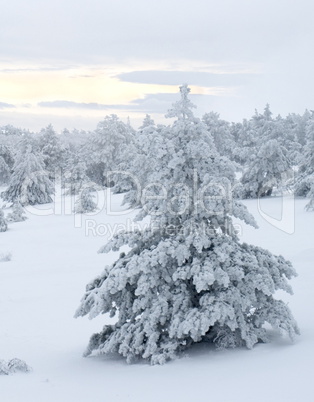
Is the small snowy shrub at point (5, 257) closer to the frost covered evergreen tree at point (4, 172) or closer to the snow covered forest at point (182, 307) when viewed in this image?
the snow covered forest at point (182, 307)

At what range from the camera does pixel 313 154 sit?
34.7 m

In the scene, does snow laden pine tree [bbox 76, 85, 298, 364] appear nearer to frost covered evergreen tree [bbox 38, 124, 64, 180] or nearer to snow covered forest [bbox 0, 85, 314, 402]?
snow covered forest [bbox 0, 85, 314, 402]

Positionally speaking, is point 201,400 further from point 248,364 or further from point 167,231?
point 167,231

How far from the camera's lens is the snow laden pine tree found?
9.09m

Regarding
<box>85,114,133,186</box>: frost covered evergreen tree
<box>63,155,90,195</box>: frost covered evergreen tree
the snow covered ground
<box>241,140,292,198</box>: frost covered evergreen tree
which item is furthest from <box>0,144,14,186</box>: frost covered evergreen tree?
the snow covered ground

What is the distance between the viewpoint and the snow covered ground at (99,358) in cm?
767

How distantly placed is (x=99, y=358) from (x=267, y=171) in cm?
2937

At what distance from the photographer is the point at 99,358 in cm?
1014

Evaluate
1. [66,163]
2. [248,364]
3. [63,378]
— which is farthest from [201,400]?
[66,163]

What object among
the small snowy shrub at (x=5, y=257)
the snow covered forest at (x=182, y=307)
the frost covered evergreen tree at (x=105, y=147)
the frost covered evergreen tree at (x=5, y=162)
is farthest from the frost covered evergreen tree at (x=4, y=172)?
the snow covered forest at (x=182, y=307)

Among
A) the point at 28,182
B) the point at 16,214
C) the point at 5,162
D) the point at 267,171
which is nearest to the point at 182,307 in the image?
the point at 16,214

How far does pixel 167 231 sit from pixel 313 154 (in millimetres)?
26809

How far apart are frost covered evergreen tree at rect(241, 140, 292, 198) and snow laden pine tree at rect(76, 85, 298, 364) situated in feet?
91.4

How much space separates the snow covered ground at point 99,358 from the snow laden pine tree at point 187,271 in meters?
0.40
